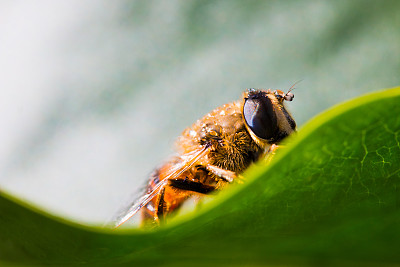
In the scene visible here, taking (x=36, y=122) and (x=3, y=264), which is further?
(x=36, y=122)

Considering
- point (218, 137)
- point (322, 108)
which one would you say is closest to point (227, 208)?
point (218, 137)

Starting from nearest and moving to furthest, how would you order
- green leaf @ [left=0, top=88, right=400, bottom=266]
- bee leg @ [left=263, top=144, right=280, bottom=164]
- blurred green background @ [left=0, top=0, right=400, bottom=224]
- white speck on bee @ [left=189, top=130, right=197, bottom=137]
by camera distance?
green leaf @ [left=0, top=88, right=400, bottom=266] → bee leg @ [left=263, top=144, right=280, bottom=164] → white speck on bee @ [left=189, top=130, right=197, bottom=137] → blurred green background @ [left=0, top=0, right=400, bottom=224]

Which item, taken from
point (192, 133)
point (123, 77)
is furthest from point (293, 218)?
point (123, 77)

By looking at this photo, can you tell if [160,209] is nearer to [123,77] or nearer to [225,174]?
[225,174]

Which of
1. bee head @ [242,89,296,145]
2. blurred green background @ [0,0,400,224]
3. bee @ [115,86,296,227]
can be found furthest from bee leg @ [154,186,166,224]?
blurred green background @ [0,0,400,224]

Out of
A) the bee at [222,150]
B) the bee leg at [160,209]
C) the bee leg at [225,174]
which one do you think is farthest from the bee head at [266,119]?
the bee leg at [160,209]

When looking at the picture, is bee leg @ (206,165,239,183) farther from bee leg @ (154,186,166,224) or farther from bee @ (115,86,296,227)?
bee leg @ (154,186,166,224)

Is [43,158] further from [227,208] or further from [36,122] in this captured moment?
[227,208]
